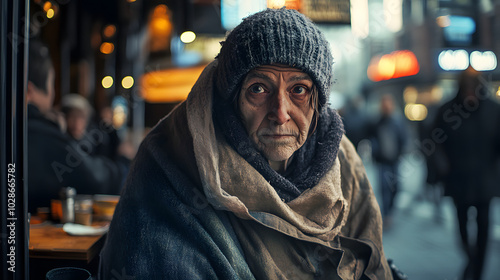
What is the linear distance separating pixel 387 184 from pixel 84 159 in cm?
347

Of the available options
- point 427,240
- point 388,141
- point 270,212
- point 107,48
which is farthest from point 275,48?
point 107,48

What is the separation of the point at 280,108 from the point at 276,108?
0.01 metres

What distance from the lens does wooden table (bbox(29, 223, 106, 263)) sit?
156 cm

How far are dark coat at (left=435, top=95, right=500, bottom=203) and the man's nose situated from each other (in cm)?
240

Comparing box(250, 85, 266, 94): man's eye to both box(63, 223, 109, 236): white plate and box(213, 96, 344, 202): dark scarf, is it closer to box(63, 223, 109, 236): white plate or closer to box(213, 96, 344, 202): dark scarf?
box(213, 96, 344, 202): dark scarf

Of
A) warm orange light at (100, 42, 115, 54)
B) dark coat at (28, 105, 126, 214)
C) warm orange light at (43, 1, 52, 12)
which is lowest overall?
dark coat at (28, 105, 126, 214)

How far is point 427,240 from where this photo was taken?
4.15 metres

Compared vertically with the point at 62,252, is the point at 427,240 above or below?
below

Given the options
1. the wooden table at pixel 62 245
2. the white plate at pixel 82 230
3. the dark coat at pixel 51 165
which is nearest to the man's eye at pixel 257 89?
the wooden table at pixel 62 245

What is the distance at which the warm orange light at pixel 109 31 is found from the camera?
6020 millimetres

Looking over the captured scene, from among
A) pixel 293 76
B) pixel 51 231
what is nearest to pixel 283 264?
pixel 293 76

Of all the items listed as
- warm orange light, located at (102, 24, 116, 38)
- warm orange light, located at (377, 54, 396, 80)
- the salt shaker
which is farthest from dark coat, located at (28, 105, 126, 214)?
warm orange light, located at (377, 54, 396, 80)

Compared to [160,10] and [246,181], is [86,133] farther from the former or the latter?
[246,181]

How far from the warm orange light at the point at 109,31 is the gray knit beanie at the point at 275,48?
18.0ft
